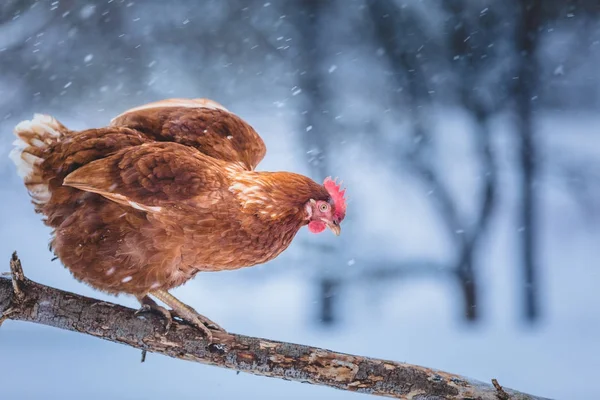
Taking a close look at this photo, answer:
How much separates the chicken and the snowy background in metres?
0.42

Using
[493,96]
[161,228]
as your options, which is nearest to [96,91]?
[161,228]

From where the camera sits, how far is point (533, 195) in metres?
1.63

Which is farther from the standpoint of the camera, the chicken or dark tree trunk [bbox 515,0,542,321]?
dark tree trunk [bbox 515,0,542,321]

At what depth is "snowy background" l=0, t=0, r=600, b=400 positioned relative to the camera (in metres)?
1.46

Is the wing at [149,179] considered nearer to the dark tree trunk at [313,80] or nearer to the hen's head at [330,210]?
the hen's head at [330,210]

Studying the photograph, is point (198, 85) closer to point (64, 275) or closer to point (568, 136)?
point (64, 275)

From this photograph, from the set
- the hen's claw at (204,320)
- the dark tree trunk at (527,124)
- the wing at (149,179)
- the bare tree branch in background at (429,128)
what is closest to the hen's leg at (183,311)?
the hen's claw at (204,320)

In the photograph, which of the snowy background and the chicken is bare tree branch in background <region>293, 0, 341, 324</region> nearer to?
the snowy background

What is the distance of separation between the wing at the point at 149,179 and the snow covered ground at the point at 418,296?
0.44 metres

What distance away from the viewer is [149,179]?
0.94 m

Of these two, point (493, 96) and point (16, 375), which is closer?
point (16, 375)

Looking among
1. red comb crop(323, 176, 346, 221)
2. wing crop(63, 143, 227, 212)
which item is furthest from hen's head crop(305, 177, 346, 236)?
wing crop(63, 143, 227, 212)

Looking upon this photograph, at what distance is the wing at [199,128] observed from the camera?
1.15 m

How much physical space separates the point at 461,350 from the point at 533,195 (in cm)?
51
